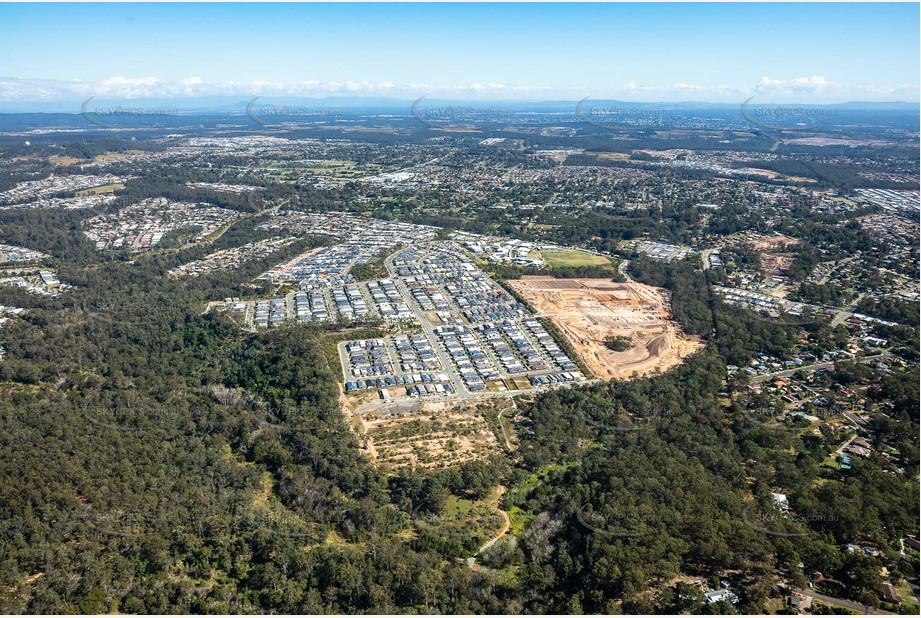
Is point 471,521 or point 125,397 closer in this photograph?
point 471,521

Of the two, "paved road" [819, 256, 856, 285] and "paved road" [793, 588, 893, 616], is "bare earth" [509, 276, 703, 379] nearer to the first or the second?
"paved road" [819, 256, 856, 285]

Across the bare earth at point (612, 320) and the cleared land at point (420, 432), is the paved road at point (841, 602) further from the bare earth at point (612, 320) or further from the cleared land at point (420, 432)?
the bare earth at point (612, 320)

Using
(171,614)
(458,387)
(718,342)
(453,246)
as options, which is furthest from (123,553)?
(453,246)

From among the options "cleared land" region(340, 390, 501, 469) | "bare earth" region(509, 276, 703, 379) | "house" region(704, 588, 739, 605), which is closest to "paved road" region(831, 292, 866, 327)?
"bare earth" region(509, 276, 703, 379)

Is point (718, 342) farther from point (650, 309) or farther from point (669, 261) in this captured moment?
point (669, 261)

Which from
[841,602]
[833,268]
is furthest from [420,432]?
[833,268]

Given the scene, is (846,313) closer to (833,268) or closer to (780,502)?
(833,268)
